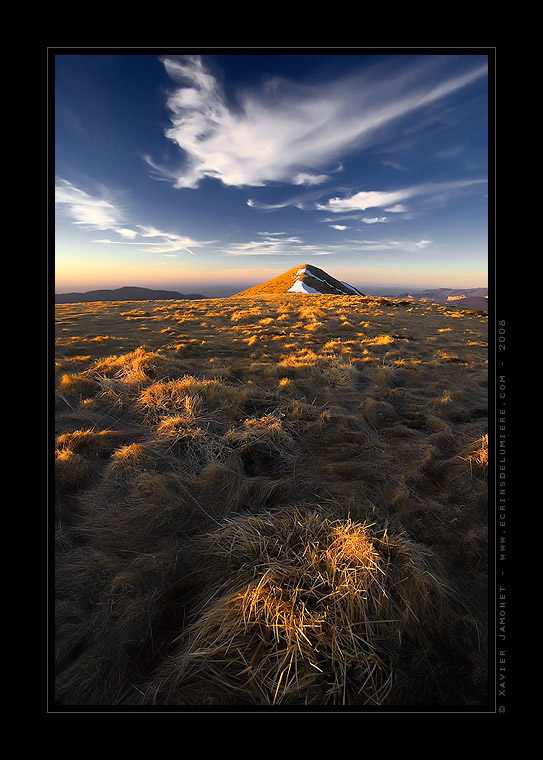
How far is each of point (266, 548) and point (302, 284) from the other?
76719 mm

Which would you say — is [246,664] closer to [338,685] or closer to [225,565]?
[338,685]

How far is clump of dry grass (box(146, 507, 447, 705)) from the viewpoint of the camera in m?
1.58

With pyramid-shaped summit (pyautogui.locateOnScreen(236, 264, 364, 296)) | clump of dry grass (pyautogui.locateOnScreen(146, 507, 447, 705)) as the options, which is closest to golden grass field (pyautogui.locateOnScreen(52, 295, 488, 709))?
clump of dry grass (pyautogui.locateOnScreen(146, 507, 447, 705))

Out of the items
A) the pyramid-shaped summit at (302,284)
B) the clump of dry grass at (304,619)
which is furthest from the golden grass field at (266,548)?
the pyramid-shaped summit at (302,284)

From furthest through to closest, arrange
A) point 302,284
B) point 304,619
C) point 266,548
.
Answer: point 302,284 < point 266,548 < point 304,619

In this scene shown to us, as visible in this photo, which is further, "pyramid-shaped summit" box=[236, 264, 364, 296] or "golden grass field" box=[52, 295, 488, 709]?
"pyramid-shaped summit" box=[236, 264, 364, 296]

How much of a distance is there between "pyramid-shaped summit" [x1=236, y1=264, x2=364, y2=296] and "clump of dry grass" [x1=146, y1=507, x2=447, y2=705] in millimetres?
64906


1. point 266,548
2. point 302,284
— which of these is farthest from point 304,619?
point 302,284

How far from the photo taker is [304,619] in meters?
1.79

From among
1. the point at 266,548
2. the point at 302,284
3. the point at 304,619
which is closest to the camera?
the point at 304,619

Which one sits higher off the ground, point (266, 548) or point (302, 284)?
point (302, 284)

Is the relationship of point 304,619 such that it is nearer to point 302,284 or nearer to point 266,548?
point 266,548

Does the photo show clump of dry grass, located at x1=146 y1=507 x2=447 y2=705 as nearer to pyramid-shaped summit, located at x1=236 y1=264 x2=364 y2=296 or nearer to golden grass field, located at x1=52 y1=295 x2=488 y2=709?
golden grass field, located at x1=52 y1=295 x2=488 y2=709
